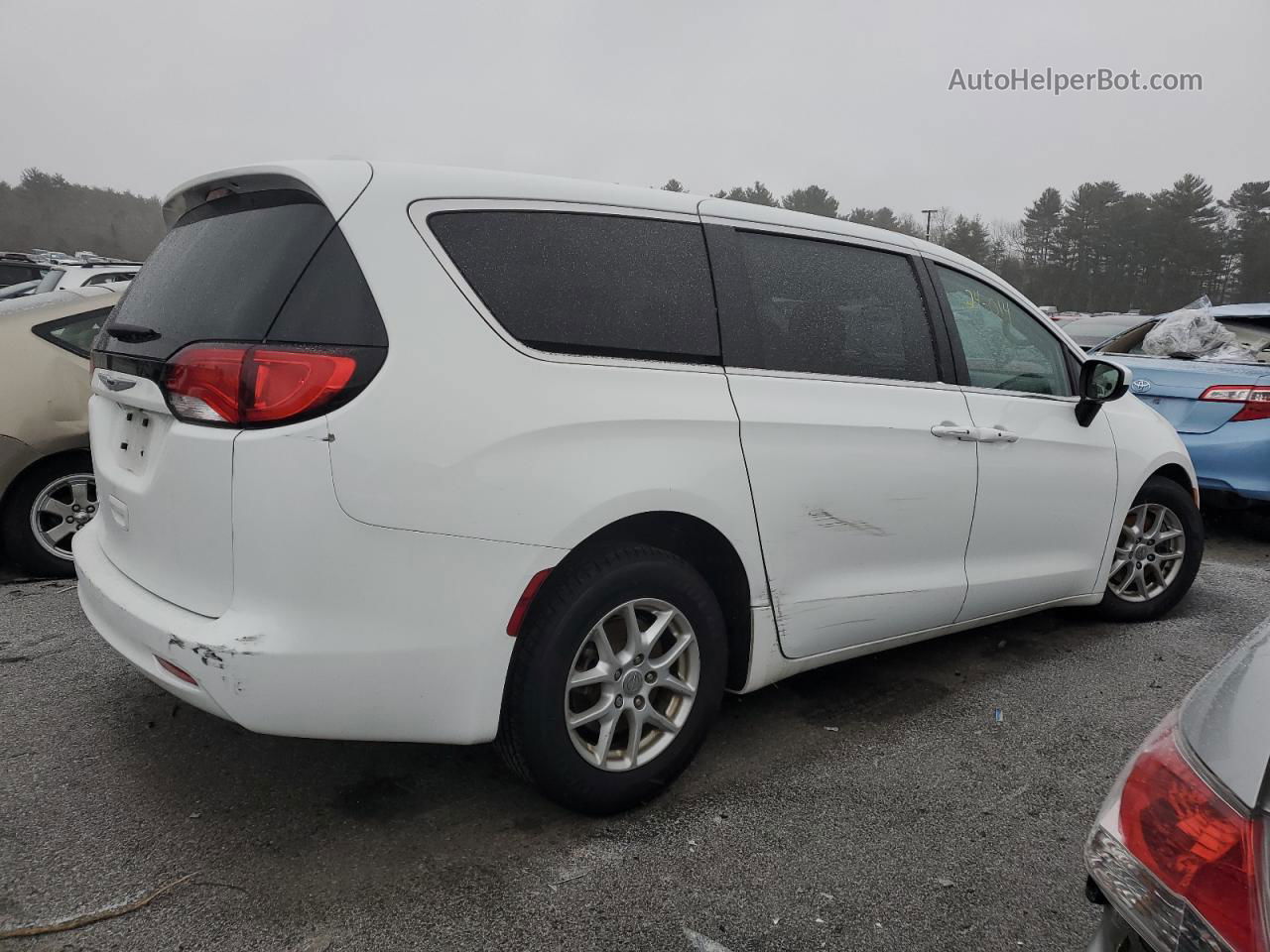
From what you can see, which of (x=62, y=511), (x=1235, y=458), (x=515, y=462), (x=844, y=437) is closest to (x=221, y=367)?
(x=515, y=462)

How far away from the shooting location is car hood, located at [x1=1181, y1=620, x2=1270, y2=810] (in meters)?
1.17

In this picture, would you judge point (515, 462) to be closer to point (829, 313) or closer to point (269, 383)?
point (269, 383)

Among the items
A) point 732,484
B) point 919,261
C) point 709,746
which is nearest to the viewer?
point 732,484

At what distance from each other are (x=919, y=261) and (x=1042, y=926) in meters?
2.25

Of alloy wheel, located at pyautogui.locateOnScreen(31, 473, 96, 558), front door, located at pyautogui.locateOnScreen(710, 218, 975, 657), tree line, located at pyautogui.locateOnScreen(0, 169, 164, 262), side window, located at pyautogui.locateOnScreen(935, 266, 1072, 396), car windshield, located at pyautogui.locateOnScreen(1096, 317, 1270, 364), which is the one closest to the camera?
front door, located at pyautogui.locateOnScreen(710, 218, 975, 657)

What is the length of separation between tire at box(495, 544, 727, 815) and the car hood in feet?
4.21

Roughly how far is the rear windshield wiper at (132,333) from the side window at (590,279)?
0.81 meters

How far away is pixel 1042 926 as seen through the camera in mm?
2051

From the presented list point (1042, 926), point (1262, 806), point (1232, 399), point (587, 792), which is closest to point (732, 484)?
point (587, 792)

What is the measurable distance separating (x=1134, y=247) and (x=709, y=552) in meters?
66.6

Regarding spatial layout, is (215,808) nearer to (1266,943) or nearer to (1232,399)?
(1266,943)

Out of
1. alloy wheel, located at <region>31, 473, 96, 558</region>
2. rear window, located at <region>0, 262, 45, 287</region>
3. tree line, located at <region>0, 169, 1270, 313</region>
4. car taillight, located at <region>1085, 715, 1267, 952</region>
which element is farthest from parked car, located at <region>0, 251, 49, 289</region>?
tree line, located at <region>0, 169, 1270, 313</region>

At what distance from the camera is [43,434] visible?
13.7 ft

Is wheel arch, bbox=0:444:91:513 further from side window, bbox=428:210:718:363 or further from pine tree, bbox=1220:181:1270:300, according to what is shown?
pine tree, bbox=1220:181:1270:300
